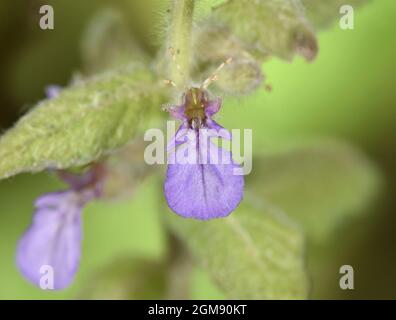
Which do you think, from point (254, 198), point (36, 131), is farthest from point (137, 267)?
point (36, 131)

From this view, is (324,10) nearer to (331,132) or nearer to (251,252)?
(251,252)

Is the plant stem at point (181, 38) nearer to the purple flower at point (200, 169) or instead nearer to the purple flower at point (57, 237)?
the purple flower at point (200, 169)

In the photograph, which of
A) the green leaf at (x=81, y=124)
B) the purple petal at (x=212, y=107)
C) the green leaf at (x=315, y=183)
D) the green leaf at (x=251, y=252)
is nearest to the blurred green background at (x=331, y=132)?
the green leaf at (x=315, y=183)

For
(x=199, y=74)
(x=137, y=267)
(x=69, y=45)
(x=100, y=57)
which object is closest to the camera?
(x=199, y=74)

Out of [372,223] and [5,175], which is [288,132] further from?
[5,175]

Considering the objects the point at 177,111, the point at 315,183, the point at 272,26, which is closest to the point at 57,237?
the point at 177,111
